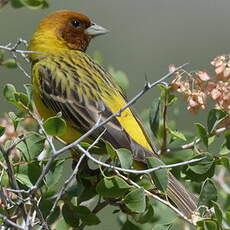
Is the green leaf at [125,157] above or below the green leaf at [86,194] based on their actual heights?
above

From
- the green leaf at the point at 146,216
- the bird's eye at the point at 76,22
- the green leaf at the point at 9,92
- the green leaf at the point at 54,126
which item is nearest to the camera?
the green leaf at the point at 54,126

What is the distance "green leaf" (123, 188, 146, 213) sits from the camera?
3529mm

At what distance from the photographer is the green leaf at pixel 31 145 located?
3701 millimetres

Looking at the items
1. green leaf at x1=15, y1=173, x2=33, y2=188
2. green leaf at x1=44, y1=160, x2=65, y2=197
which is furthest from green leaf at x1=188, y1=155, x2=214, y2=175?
green leaf at x1=15, y1=173, x2=33, y2=188

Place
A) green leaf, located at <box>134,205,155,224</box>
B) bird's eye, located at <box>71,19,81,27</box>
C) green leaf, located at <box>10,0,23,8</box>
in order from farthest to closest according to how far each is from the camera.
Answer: bird's eye, located at <box>71,19,81,27</box> → green leaf, located at <box>10,0,23,8</box> → green leaf, located at <box>134,205,155,224</box>

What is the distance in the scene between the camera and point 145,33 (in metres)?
15.2

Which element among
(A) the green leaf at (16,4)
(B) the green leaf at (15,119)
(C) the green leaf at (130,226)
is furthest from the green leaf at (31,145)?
(A) the green leaf at (16,4)

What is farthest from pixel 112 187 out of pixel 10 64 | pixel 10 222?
pixel 10 64

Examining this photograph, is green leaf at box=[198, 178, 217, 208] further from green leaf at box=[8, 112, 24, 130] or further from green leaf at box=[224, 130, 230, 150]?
green leaf at box=[8, 112, 24, 130]

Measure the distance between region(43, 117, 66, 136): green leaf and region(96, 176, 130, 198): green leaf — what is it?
0.92ft

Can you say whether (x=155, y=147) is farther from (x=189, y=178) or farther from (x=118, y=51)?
(x=118, y=51)

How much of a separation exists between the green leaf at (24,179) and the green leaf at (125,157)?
1.32 ft

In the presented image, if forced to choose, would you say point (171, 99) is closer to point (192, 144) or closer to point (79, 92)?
point (192, 144)

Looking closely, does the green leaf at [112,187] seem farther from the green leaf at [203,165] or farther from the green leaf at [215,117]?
the green leaf at [215,117]
